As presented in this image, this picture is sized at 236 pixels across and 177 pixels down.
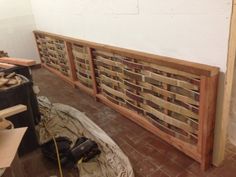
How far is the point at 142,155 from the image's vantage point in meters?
1.98

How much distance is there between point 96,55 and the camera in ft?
9.26

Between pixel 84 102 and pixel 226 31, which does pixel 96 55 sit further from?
pixel 226 31

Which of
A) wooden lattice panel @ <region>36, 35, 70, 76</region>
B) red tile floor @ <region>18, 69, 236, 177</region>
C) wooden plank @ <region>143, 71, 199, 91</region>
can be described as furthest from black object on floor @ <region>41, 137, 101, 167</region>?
wooden lattice panel @ <region>36, 35, 70, 76</region>

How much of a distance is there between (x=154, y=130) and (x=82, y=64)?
1596mm

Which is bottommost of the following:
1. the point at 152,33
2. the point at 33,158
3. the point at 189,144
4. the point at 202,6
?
the point at 33,158

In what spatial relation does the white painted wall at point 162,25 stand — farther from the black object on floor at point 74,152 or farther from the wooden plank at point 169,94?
the black object on floor at point 74,152

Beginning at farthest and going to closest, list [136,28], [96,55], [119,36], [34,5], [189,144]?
[34,5] → [96,55] → [119,36] → [136,28] → [189,144]

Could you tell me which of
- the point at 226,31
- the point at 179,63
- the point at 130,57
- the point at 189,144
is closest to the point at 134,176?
the point at 189,144

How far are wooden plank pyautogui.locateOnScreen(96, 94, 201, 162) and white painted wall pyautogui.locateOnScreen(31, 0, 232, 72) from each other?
713 millimetres

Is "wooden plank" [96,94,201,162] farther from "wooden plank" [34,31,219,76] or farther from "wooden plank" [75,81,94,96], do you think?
"wooden plank" [34,31,219,76]

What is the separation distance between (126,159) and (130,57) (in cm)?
96

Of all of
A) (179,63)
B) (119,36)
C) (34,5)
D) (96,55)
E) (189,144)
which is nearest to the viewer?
(179,63)

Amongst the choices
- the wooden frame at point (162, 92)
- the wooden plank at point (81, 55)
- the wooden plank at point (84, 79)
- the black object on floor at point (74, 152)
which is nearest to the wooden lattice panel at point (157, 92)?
the wooden frame at point (162, 92)

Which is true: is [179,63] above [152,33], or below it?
below
